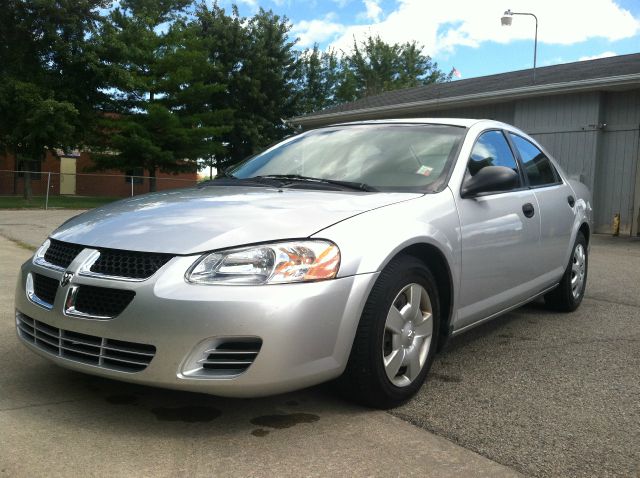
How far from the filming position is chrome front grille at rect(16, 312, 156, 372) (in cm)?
248

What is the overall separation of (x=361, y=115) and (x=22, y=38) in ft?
54.8

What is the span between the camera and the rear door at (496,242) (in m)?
3.42

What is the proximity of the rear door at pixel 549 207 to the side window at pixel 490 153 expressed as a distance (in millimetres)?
186

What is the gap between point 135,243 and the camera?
258cm

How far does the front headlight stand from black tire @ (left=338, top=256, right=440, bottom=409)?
292 mm

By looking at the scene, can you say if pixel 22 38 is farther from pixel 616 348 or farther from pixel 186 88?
pixel 616 348

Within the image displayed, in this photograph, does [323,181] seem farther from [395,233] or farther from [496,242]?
[496,242]

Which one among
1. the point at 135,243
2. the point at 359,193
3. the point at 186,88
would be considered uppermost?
the point at 186,88

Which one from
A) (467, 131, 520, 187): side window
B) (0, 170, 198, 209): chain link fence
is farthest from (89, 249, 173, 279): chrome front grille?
(0, 170, 198, 209): chain link fence

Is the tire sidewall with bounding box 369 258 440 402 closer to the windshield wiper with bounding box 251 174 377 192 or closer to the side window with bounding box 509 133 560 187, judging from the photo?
the windshield wiper with bounding box 251 174 377 192

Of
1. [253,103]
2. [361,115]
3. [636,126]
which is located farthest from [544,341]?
[253,103]

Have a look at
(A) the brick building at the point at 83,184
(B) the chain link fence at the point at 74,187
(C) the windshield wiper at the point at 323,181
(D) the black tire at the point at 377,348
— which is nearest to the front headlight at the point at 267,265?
(D) the black tire at the point at 377,348

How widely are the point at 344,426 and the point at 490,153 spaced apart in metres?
2.16

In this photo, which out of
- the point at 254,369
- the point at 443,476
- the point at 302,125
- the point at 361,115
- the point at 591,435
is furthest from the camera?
the point at 302,125
